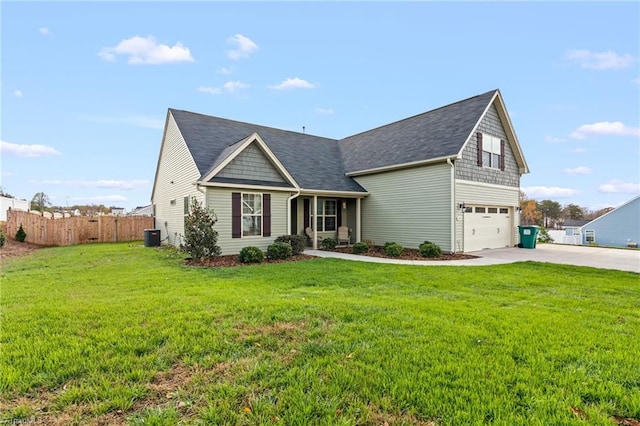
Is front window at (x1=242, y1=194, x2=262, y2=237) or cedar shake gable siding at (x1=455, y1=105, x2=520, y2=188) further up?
cedar shake gable siding at (x1=455, y1=105, x2=520, y2=188)

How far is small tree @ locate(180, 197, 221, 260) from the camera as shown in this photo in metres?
10.1

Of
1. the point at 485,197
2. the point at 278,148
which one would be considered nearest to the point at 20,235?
the point at 278,148

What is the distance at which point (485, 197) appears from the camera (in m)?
14.5

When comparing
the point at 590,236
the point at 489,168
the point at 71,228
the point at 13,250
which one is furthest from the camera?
the point at 590,236

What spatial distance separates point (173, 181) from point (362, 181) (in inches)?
378

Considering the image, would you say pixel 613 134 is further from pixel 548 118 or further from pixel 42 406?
pixel 42 406

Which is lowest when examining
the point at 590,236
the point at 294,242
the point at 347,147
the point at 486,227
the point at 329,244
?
the point at 590,236

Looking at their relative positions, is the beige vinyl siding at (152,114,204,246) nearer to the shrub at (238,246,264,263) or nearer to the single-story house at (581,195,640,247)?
the shrub at (238,246,264,263)

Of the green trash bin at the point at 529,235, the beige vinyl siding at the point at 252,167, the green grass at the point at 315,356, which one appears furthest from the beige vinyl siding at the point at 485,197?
the beige vinyl siding at the point at 252,167

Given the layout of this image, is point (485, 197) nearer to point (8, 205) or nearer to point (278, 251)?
point (278, 251)

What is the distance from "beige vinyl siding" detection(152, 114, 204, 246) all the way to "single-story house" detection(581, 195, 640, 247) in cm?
3571

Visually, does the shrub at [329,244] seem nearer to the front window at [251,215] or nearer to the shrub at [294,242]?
the shrub at [294,242]

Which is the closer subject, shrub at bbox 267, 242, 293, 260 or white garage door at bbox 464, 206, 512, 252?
shrub at bbox 267, 242, 293, 260

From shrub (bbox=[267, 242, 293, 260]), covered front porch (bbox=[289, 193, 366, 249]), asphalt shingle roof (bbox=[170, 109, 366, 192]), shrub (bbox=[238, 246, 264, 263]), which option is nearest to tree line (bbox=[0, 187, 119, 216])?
asphalt shingle roof (bbox=[170, 109, 366, 192])
